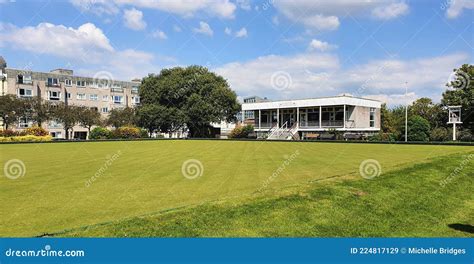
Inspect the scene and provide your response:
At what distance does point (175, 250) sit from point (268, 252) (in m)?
1.52

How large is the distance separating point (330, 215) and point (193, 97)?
55.2 meters

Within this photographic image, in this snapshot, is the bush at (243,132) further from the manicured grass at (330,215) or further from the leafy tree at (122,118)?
the manicured grass at (330,215)

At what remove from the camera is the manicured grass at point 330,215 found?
255 inches

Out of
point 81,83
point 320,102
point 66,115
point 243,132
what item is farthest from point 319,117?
point 81,83

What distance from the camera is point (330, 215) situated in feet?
26.0

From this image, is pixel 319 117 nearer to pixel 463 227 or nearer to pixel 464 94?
pixel 464 94

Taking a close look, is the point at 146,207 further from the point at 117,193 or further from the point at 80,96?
the point at 80,96

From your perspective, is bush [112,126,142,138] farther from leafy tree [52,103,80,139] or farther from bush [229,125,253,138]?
bush [229,125,253,138]

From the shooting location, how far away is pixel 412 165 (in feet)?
45.1

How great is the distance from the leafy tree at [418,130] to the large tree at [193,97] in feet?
105

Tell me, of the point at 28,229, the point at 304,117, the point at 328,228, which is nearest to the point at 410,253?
the point at 328,228

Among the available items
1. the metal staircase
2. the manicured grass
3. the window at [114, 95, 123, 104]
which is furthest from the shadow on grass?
the window at [114, 95, 123, 104]

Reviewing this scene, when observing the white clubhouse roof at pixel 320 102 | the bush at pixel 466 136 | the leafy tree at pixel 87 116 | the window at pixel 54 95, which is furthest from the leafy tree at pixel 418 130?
the window at pixel 54 95

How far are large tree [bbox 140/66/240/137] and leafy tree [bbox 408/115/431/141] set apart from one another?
1254 inches
